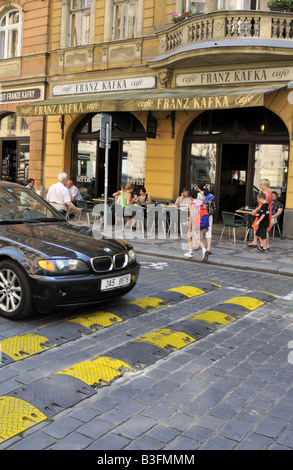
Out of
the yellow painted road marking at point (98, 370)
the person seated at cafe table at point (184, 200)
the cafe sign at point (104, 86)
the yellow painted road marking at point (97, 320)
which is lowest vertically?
the yellow painted road marking at point (98, 370)

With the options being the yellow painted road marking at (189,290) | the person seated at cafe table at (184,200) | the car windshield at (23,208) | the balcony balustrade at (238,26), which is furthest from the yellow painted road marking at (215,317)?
the balcony balustrade at (238,26)

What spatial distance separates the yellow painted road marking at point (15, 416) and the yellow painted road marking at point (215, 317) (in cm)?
271

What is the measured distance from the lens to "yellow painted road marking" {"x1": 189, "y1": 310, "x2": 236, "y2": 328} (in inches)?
222

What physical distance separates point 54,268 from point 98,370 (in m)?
1.34

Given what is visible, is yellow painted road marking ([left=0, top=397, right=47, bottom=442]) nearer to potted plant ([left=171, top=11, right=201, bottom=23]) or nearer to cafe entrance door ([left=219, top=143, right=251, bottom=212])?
cafe entrance door ([left=219, top=143, right=251, bottom=212])

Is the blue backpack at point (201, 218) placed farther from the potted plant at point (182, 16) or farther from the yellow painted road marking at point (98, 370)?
the potted plant at point (182, 16)

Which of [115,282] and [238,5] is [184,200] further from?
[115,282]

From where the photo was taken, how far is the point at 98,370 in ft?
13.4

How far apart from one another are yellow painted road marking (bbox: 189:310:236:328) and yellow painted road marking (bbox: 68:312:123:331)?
0.95 meters

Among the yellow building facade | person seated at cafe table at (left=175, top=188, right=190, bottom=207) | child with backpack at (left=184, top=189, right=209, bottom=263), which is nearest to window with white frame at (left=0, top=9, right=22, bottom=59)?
the yellow building facade

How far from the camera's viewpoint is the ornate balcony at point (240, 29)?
1353 centimetres

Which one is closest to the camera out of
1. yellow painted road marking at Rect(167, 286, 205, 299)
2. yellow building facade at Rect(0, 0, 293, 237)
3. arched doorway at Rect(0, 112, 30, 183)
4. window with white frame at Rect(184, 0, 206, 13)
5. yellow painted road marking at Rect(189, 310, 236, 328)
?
yellow painted road marking at Rect(189, 310, 236, 328)

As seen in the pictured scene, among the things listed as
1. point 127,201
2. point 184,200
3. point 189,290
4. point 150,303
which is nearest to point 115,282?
point 150,303

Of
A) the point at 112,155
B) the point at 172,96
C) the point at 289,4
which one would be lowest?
the point at 112,155
